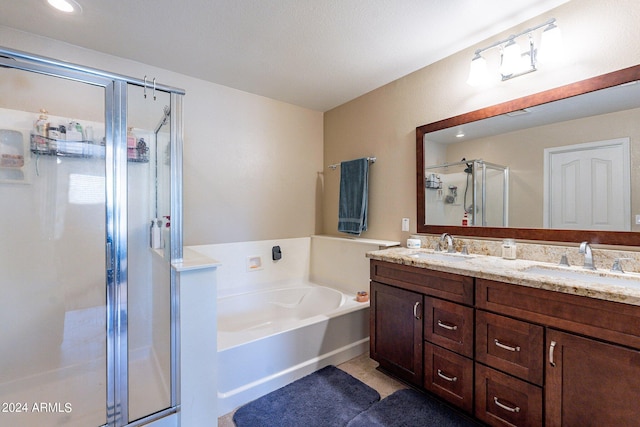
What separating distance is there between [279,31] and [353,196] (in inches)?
60.6

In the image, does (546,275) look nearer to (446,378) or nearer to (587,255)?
(587,255)

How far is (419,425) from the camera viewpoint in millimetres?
1515

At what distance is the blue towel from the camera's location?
274 centimetres

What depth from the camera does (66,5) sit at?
5.20 feet

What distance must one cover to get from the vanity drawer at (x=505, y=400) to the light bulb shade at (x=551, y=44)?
5.66 ft

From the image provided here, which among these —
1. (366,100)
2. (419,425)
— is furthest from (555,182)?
(366,100)

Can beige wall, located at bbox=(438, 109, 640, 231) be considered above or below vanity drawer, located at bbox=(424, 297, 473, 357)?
above

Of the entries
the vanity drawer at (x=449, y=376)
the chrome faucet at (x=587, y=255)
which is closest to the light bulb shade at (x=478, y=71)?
the chrome faucet at (x=587, y=255)

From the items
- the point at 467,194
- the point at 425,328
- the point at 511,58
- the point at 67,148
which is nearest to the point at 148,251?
the point at 67,148

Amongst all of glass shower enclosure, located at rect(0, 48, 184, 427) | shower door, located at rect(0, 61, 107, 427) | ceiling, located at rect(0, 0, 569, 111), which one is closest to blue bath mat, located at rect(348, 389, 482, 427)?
glass shower enclosure, located at rect(0, 48, 184, 427)

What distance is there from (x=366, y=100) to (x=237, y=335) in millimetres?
2347

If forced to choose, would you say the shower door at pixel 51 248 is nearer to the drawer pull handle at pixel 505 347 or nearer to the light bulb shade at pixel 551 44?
the drawer pull handle at pixel 505 347

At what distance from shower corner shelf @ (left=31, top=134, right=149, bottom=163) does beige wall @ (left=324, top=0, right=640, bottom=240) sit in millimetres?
1898

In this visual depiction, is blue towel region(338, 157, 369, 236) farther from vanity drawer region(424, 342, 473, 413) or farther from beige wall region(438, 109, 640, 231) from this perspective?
vanity drawer region(424, 342, 473, 413)
